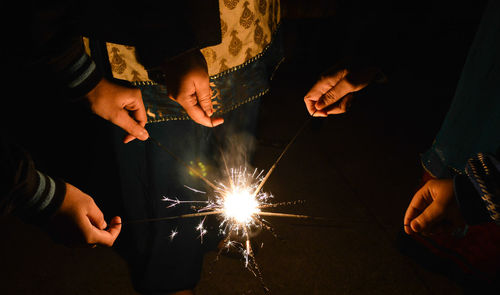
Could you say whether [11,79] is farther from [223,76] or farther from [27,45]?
[223,76]

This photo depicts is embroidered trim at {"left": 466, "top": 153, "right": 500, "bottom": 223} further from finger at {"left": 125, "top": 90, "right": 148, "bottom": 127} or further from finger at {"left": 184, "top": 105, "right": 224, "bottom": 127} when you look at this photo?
finger at {"left": 125, "top": 90, "right": 148, "bottom": 127}

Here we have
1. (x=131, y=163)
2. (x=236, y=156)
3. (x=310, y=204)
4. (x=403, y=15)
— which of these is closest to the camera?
(x=403, y=15)

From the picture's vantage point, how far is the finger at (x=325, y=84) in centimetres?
130

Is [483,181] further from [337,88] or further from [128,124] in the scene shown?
[128,124]

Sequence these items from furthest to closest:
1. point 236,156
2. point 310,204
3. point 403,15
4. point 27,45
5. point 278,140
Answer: point 278,140, point 310,204, point 236,156, point 403,15, point 27,45

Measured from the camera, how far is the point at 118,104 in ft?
3.86

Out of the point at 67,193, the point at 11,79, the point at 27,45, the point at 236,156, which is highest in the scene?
the point at 27,45

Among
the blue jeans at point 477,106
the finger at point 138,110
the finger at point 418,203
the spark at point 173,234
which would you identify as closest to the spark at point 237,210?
the spark at point 173,234

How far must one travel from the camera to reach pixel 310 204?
7.86ft

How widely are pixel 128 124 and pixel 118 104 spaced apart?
0.30 feet

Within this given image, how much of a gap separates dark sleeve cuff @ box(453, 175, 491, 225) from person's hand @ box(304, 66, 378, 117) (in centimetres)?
55

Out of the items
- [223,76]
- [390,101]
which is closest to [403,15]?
[223,76]

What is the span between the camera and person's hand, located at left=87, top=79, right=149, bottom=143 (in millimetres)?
1154

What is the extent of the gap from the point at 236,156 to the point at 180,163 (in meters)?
0.53
